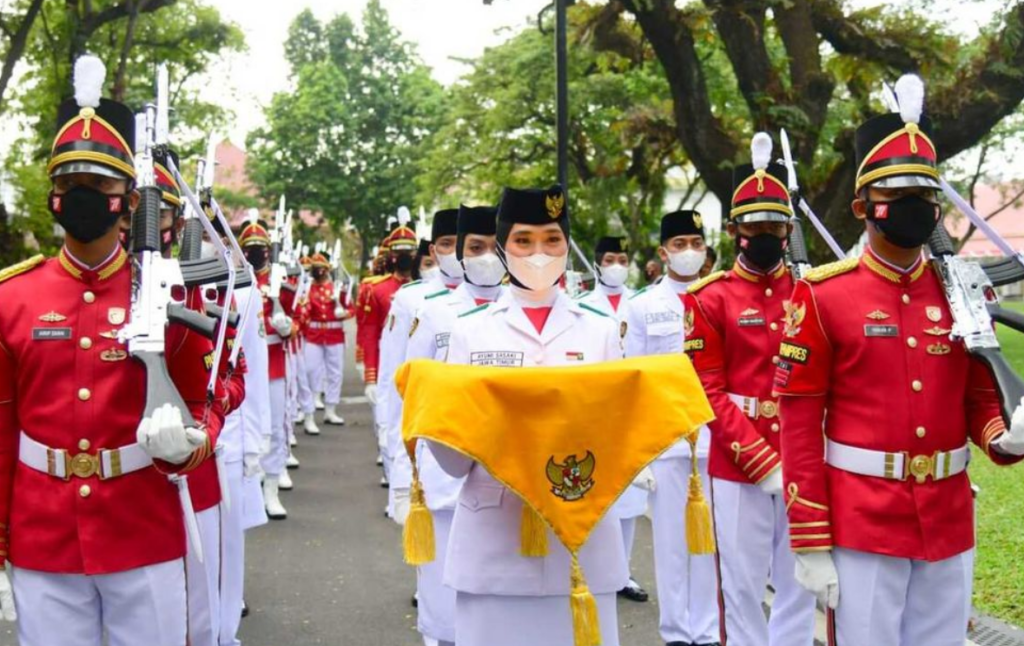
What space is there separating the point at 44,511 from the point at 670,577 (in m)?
3.94

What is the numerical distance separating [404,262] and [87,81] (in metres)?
8.28

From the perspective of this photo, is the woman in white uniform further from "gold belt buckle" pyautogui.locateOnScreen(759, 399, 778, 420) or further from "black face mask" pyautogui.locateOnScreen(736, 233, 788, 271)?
"black face mask" pyautogui.locateOnScreen(736, 233, 788, 271)

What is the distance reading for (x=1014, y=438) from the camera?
3.88 metres

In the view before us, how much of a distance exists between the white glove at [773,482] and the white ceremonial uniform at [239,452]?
2.87 meters

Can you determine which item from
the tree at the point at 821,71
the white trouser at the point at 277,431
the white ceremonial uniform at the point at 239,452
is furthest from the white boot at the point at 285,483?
the tree at the point at 821,71

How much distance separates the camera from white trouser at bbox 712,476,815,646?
5828mm

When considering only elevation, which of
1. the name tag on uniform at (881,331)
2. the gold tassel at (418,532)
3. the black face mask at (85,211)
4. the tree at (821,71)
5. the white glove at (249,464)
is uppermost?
the tree at (821,71)

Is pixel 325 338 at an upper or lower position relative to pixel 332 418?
upper

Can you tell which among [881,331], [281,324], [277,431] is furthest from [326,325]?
[881,331]

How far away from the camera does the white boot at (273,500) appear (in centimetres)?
1070

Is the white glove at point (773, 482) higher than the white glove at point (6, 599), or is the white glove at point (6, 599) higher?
the white glove at point (773, 482)

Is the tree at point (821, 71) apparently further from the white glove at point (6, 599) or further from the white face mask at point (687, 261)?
the white glove at point (6, 599)

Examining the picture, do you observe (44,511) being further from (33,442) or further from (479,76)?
(479,76)

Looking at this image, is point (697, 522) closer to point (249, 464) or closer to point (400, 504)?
point (400, 504)
